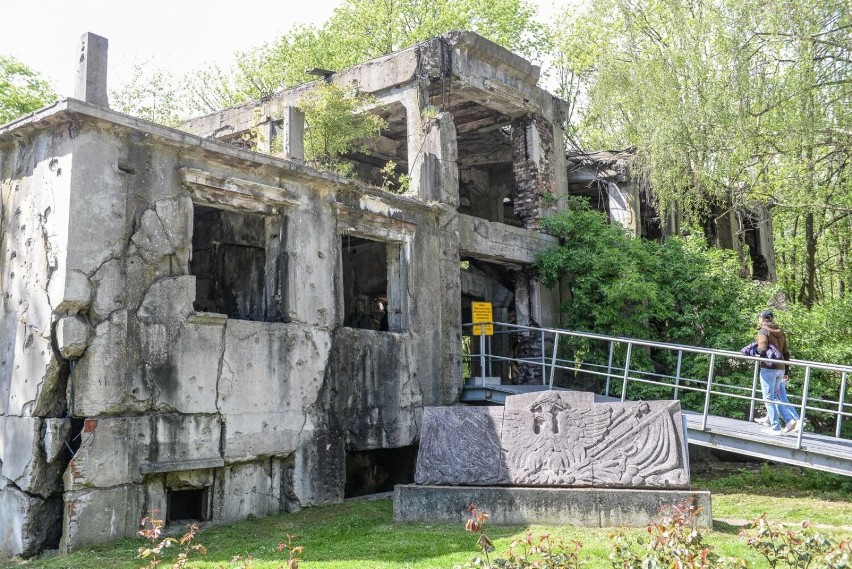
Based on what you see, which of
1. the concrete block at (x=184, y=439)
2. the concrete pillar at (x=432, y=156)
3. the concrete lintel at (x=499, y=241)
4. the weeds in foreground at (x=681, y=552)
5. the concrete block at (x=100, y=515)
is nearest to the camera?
the weeds in foreground at (x=681, y=552)

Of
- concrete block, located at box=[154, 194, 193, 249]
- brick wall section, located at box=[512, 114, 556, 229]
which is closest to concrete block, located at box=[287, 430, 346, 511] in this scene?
concrete block, located at box=[154, 194, 193, 249]

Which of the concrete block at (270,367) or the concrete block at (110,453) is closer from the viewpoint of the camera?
the concrete block at (110,453)

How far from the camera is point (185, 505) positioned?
32.3ft

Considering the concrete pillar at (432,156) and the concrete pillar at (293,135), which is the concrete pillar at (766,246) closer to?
the concrete pillar at (432,156)

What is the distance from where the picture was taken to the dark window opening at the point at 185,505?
31.9 feet

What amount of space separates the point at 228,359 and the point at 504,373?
8.72 m

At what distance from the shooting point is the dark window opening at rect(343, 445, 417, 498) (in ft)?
41.2

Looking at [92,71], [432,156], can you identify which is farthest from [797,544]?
[432,156]

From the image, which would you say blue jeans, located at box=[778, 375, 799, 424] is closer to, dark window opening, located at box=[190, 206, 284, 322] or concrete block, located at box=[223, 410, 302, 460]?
concrete block, located at box=[223, 410, 302, 460]

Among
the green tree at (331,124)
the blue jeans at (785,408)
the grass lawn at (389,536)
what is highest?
the green tree at (331,124)

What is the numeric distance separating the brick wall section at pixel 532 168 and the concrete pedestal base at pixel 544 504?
7.77 m

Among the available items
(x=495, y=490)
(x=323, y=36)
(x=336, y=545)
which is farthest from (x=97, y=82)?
(x=323, y=36)

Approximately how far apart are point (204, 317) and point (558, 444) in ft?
14.4

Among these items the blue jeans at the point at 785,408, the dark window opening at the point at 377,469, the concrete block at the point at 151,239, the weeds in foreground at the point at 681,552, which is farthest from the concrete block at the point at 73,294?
the blue jeans at the point at 785,408
